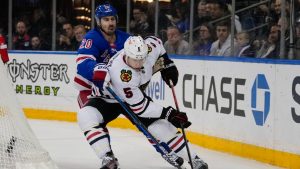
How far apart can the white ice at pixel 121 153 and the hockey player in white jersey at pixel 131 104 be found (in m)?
0.54

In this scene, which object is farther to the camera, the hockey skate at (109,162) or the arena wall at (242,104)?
the arena wall at (242,104)

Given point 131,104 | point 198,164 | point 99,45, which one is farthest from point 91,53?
point 198,164

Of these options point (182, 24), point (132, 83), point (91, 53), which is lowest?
point (132, 83)

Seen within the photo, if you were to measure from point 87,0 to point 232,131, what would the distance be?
3.40 m

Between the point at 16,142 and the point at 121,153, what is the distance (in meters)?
1.62

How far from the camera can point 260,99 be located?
17.6 ft

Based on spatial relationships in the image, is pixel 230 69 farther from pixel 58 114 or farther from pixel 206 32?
pixel 58 114

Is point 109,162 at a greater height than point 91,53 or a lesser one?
lesser

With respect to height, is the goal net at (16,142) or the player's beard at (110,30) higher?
the player's beard at (110,30)

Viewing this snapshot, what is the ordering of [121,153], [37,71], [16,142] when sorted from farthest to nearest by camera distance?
[37,71] < [121,153] < [16,142]

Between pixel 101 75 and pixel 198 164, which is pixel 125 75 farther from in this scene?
pixel 198 164

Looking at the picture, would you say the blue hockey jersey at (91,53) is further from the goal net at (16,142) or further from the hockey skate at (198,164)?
the hockey skate at (198,164)

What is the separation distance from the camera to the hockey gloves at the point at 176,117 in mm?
4480

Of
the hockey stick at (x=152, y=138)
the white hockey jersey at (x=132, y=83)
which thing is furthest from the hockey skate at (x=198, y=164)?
the white hockey jersey at (x=132, y=83)
